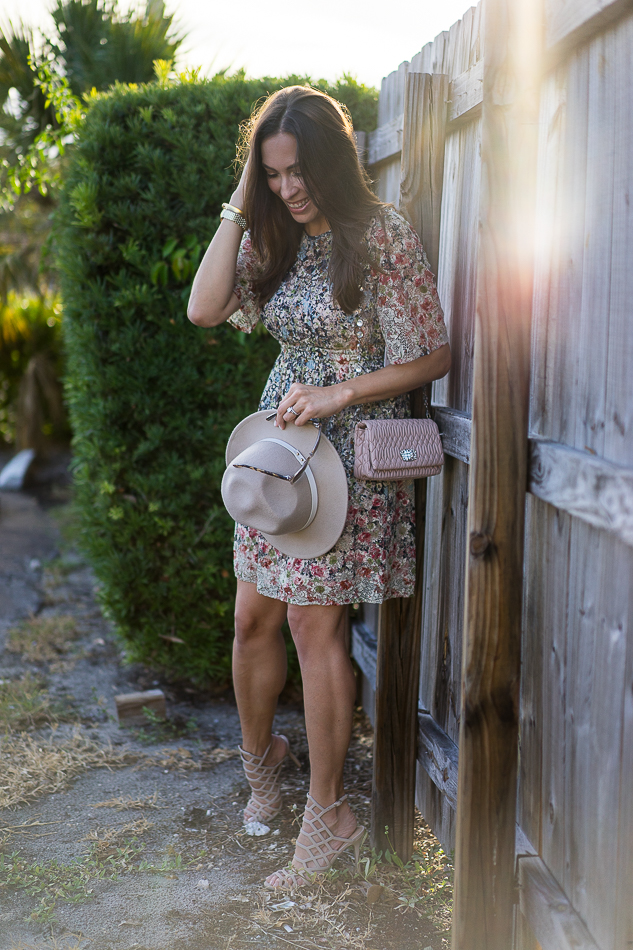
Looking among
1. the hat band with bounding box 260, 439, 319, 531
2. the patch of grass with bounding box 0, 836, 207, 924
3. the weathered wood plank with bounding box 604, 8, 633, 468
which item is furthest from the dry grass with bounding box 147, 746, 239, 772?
the weathered wood plank with bounding box 604, 8, 633, 468

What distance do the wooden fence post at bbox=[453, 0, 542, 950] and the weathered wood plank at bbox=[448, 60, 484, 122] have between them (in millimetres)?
461

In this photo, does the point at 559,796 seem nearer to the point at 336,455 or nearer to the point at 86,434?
the point at 336,455

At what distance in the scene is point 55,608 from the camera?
505 centimetres

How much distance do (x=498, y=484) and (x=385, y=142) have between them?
1883 mm

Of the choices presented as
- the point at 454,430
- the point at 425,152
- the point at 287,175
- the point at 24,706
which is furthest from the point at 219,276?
the point at 24,706

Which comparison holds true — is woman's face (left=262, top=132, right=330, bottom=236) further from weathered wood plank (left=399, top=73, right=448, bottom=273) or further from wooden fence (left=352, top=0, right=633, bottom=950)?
wooden fence (left=352, top=0, right=633, bottom=950)

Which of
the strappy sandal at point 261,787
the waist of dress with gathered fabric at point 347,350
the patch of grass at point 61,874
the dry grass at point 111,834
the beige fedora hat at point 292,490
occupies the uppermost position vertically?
the waist of dress with gathered fabric at point 347,350

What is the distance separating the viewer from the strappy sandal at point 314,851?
233 centimetres

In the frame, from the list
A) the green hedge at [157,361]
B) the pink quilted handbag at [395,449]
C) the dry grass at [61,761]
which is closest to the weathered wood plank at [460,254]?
the pink quilted handbag at [395,449]

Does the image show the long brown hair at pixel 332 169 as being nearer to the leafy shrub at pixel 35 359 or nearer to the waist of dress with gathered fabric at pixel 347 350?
the waist of dress with gathered fabric at pixel 347 350

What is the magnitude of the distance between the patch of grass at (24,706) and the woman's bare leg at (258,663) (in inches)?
46.7

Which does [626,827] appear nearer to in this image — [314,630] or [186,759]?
[314,630]

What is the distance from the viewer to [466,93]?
7.05 ft

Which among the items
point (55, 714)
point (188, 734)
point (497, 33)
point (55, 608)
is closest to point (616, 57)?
point (497, 33)
